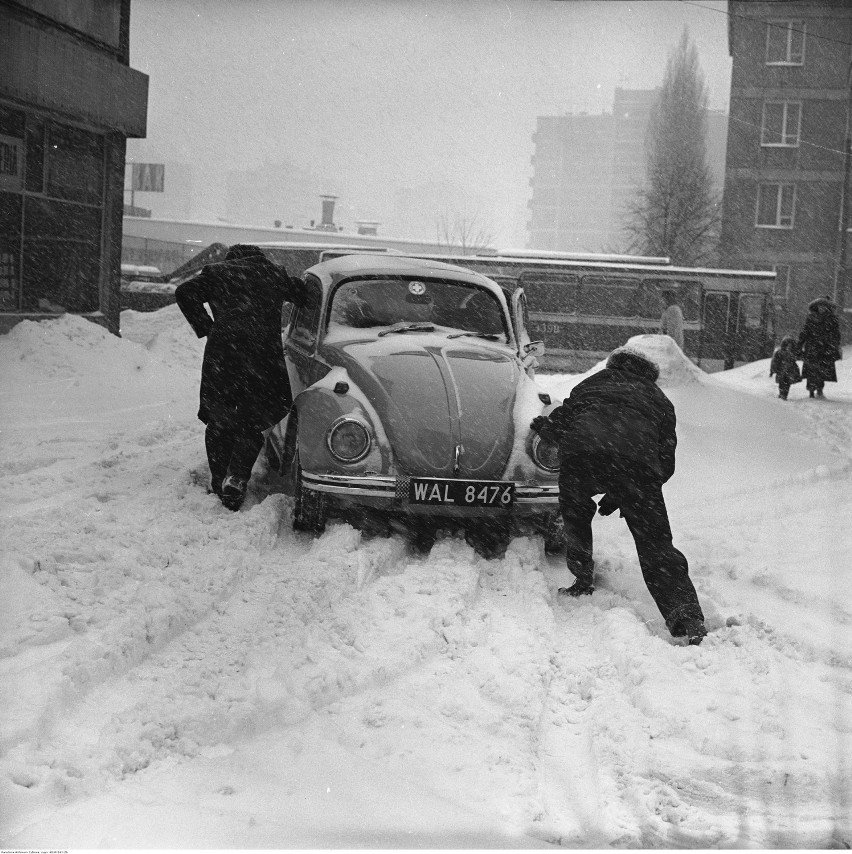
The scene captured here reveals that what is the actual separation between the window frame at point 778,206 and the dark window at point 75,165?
25.6 m

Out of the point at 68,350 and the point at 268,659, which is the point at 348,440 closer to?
the point at 268,659

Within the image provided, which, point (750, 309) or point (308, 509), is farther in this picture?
point (750, 309)

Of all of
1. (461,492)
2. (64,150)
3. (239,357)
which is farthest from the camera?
(64,150)

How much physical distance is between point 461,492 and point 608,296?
20003mm

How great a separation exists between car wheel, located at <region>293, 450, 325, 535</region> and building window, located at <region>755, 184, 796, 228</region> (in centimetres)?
3197

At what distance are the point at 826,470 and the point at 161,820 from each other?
7474mm

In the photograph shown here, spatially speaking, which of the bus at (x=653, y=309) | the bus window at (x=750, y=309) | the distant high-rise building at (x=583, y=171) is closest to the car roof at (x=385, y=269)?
the bus at (x=653, y=309)

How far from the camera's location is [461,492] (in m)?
5.31

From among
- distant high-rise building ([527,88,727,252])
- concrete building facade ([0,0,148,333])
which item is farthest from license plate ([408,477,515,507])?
distant high-rise building ([527,88,727,252])

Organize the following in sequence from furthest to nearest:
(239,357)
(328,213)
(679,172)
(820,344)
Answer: (328,213), (679,172), (820,344), (239,357)

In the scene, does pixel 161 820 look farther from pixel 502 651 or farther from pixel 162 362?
pixel 162 362

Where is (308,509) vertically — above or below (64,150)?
below

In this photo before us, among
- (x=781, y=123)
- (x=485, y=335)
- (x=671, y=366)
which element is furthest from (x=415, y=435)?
(x=781, y=123)

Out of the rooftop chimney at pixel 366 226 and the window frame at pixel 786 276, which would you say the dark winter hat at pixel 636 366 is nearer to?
the window frame at pixel 786 276
